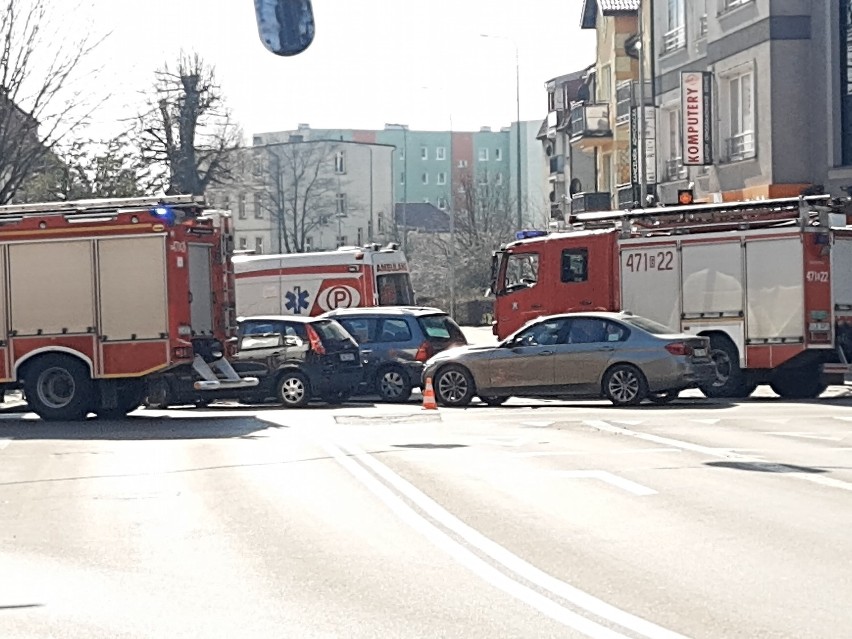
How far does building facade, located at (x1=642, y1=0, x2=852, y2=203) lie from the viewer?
33.7 m

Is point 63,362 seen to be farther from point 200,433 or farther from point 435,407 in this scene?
point 435,407

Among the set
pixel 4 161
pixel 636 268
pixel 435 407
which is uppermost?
pixel 4 161

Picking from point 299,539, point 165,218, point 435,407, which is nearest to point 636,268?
point 435,407

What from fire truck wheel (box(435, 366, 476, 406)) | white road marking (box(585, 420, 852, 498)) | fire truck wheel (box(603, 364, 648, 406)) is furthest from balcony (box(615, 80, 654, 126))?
white road marking (box(585, 420, 852, 498))

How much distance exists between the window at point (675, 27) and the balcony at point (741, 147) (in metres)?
4.14

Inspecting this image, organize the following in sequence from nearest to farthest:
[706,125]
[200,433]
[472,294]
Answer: [200,433], [706,125], [472,294]

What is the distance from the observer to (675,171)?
42.0 metres

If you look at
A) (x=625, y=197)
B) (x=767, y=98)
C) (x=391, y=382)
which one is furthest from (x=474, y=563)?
(x=625, y=197)

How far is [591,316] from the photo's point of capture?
76.3 feet

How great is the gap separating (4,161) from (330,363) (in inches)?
402

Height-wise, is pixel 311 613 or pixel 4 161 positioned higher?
pixel 4 161

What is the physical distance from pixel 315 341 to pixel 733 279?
6.86 m

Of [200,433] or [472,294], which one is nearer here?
[200,433]

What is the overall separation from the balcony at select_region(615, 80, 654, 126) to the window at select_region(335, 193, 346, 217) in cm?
5828
